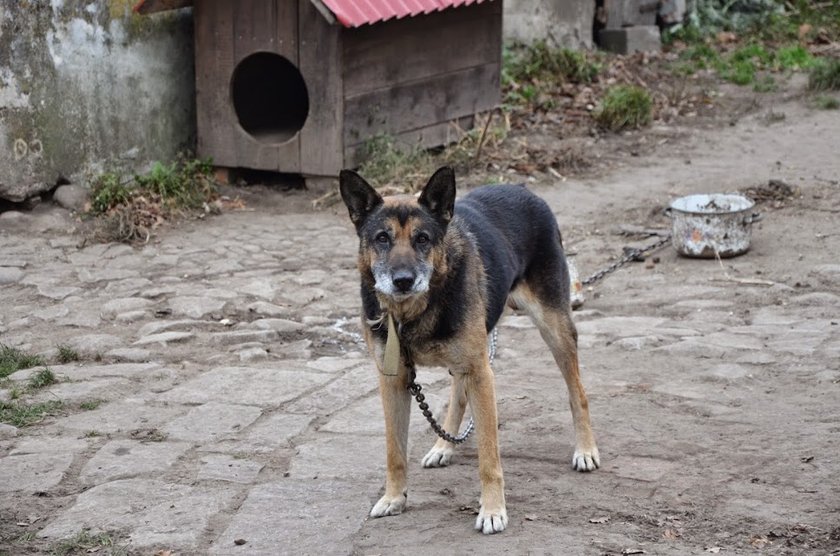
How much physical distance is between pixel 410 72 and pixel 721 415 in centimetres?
604

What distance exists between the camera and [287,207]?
34.1ft

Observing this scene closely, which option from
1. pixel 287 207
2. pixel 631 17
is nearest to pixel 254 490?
pixel 287 207

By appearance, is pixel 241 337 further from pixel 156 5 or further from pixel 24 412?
pixel 156 5

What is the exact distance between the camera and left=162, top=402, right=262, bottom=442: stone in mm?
5699

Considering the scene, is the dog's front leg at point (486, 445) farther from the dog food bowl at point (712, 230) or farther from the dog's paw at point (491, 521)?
the dog food bowl at point (712, 230)

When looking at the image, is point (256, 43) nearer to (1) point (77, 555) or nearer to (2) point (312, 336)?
(2) point (312, 336)

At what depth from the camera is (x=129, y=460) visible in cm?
536

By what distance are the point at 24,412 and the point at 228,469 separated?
4.53 feet

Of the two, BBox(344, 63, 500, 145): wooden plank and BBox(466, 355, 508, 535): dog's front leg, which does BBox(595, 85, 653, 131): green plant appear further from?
BBox(466, 355, 508, 535): dog's front leg

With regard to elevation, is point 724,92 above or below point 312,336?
above

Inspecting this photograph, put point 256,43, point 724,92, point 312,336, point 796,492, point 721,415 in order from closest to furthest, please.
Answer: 1. point 796,492
2. point 721,415
3. point 312,336
4. point 256,43
5. point 724,92

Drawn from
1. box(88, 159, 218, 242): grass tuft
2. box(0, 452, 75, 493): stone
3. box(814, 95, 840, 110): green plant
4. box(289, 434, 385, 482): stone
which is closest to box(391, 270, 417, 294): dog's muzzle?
box(289, 434, 385, 482): stone

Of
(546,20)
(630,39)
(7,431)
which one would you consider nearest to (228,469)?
(7,431)

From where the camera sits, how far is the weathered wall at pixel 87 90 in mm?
9305
